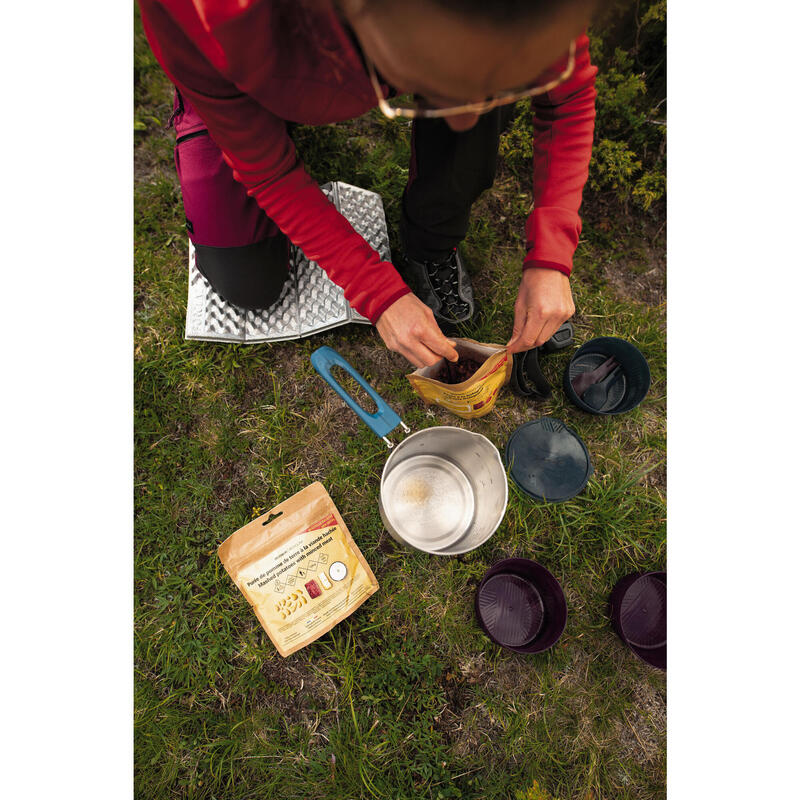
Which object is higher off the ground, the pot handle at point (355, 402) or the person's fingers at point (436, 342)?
the person's fingers at point (436, 342)

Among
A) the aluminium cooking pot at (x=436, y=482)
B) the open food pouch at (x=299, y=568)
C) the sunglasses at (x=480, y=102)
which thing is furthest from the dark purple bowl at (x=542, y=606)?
the sunglasses at (x=480, y=102)

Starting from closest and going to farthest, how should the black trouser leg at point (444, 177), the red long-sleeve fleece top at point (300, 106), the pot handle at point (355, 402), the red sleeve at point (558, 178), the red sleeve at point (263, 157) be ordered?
the red long-sleeve fleece top at point (300, 106)
the red sleeve at point (263, 157)
the red sleeve at point (558, 178)
the black trouser leg at point (444, 177)
the pot handle at point (355, 402)

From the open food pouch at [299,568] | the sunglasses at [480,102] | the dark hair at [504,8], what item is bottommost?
the open food pouch at [299,568]

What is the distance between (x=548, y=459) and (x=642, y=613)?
0.63 meters

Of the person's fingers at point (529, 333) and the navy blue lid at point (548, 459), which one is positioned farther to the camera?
the navy blue lid at point (548, 459)

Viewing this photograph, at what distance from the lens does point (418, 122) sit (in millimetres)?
1407

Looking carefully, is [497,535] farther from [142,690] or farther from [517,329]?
[142,690]

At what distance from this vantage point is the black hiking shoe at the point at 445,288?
1.87 metres

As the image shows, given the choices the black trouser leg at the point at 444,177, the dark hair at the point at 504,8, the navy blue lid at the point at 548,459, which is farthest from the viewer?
the navy blue lid at the point at 548,459

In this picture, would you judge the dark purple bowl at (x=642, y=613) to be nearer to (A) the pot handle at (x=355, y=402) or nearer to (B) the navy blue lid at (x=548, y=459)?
(B) the navy blue lid at (x=548, y=459)

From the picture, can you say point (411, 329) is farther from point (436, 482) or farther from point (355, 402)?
point (436, 482)

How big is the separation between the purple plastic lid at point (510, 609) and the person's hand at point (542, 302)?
914mm

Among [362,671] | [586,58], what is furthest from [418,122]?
[362,671]

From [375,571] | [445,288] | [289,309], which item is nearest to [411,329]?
[445,288]
